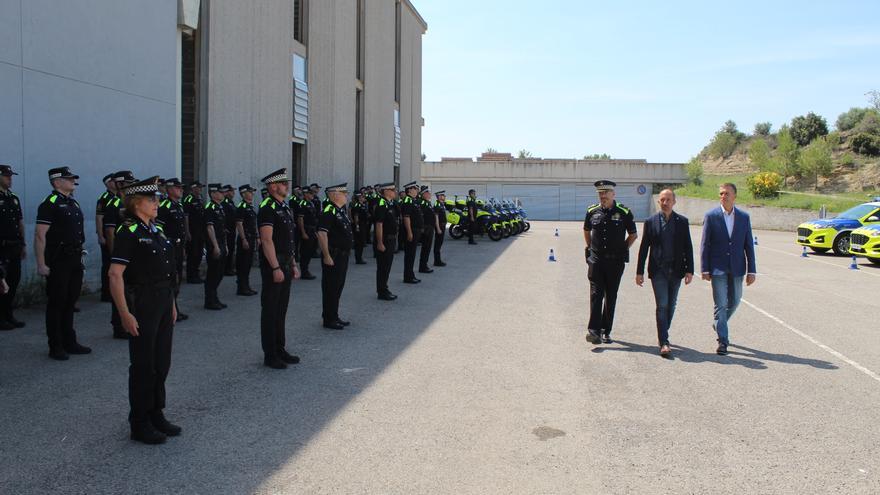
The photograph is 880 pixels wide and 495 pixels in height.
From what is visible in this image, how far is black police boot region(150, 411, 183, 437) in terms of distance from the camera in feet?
16.4

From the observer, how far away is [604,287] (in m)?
8.30

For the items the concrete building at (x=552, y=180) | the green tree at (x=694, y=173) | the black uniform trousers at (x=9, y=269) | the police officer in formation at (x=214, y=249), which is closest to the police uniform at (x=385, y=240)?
the police officer in formation at (x=214, y=249)

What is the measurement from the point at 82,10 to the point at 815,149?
173 feet

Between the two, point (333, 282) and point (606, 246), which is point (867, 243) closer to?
point (606, 246)

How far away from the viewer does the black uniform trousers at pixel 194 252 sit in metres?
11.8

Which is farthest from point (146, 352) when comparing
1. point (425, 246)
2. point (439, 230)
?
point (439, 230)

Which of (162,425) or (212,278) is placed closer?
(162,425)

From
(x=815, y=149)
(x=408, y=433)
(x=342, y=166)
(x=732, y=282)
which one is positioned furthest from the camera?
(x=815, y=149)

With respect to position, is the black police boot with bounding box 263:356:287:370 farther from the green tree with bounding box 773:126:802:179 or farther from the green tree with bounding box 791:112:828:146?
the green tree with bounding box 791:112:828:146

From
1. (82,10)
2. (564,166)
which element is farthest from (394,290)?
(564,166)

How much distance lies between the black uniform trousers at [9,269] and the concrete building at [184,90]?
171cm

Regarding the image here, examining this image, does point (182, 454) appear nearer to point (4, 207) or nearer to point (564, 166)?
point (4, 207)

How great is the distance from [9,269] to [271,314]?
3934 mm

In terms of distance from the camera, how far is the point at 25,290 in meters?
10.1
